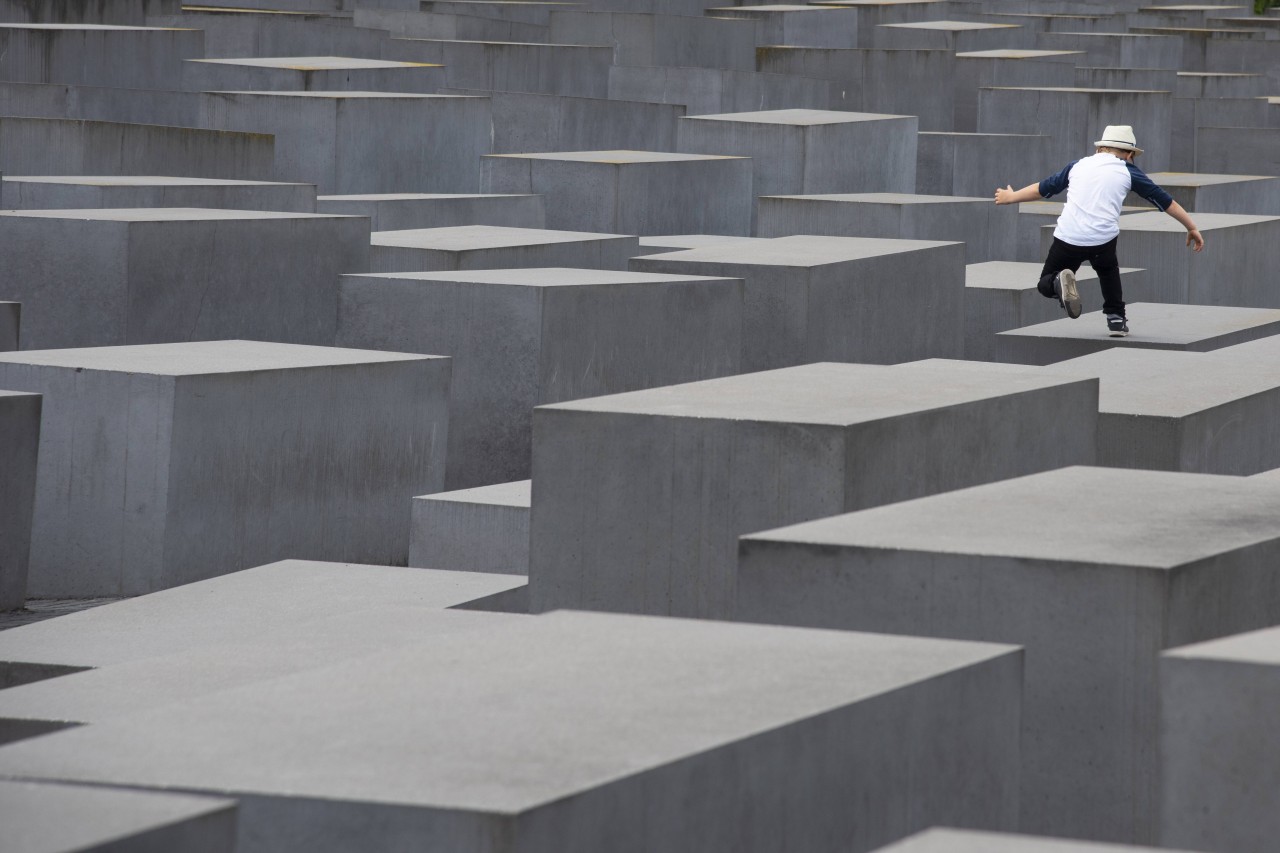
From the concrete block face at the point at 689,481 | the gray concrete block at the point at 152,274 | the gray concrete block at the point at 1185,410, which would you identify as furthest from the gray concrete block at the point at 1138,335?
the concrete block face at the point at 689,481

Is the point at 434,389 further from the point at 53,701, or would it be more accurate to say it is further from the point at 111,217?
the point at 53,701

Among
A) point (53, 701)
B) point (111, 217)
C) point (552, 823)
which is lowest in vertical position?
point (53, 701)

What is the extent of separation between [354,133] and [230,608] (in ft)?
30.0

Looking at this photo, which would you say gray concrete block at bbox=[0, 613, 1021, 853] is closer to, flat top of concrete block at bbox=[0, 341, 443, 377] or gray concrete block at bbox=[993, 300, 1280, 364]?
flat top of concrete block at bbox=[0, 341, 443, 377]

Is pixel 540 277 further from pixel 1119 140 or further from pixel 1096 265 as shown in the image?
pixel 1119 140

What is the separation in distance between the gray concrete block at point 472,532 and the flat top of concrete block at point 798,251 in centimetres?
316

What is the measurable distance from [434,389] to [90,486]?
5.34 feet

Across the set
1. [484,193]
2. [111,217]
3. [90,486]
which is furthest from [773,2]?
[90,486]

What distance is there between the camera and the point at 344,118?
14883 mm

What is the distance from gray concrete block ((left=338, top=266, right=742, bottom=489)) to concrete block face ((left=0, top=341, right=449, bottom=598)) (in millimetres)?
1079

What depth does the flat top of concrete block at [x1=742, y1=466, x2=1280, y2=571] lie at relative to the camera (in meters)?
4.62

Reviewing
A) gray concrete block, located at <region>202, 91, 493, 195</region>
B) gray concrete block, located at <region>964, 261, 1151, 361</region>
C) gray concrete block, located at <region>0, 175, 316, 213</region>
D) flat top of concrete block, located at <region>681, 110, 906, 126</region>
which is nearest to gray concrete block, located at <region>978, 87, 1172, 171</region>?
flat top of concrete block, located at <region>681, 110, 906, 126</region>

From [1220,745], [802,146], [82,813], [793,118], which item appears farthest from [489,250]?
[82,813]

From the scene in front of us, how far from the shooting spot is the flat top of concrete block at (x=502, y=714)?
335 centimetres
